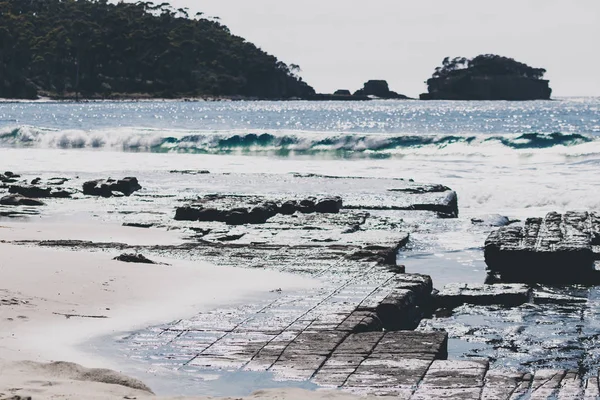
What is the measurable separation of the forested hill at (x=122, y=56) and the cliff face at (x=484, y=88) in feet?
73.4

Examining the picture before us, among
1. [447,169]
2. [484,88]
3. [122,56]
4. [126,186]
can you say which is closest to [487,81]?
[484,88]

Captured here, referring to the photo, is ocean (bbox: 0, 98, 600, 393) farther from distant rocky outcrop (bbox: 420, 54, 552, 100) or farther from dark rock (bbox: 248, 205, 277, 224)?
distant rocky outcrop (bbox: 420, 54, 552, 100)

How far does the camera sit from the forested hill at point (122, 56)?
133875 mm

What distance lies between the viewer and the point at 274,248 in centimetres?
1206

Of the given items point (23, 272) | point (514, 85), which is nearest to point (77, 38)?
point (514, 85)

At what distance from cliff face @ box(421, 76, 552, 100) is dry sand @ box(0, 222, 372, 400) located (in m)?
146

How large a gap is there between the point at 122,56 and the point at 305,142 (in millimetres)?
100403

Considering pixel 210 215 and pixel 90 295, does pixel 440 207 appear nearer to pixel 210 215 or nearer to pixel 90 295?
pixel 210 215

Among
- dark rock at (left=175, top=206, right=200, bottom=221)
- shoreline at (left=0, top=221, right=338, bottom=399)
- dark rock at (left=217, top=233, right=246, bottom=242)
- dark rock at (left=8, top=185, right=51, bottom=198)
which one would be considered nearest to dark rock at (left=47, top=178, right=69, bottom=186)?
dark rock at (left=8, top=185, right=51, bottom=198)

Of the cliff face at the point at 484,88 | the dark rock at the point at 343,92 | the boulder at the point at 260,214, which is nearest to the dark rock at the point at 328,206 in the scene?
the boulder at the point at 260,214

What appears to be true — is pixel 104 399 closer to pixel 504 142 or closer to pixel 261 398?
pixel 261 398

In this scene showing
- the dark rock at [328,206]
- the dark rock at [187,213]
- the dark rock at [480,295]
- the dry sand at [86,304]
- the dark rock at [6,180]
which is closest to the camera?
the dry sand at [86,304]

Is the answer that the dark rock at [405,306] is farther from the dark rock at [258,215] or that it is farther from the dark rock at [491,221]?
the dark rock at [491,221]

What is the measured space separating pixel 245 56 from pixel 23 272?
151 m
